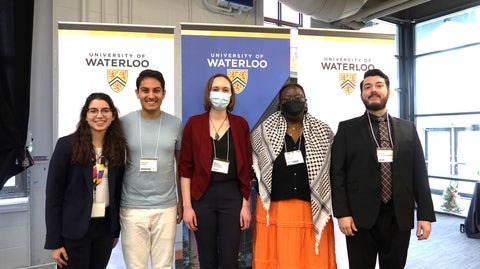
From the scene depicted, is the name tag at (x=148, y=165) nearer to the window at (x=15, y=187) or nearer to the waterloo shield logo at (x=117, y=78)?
the waterloo shield logo at (x=117, y=78)

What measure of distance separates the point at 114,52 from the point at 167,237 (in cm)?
139

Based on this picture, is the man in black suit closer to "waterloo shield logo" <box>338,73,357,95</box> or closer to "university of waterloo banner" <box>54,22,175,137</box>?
"waterloo shield logo" <box>338,73,357,95</box>

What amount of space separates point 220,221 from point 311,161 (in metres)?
0.61

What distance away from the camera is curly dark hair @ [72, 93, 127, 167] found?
1.73 metres

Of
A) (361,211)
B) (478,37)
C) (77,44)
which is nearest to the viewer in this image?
(361,211)

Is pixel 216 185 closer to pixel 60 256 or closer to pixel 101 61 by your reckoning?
pixel 60 256

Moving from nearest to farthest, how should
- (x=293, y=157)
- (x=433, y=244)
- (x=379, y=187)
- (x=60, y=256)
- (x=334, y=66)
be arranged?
(x=60, y=256)
(x=379, y=187)
(x=293, y=157)
(x=334, y=66)
(x=433, y=244)

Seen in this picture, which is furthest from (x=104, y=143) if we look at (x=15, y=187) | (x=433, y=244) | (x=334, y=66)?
(x=433, y=244)

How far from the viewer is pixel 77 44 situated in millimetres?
2525

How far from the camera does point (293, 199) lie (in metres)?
2.02

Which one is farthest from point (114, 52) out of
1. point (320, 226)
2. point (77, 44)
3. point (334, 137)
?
point (320, 226)

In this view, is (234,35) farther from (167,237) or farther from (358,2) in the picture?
(358,2)

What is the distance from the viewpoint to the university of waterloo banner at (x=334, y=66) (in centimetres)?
279

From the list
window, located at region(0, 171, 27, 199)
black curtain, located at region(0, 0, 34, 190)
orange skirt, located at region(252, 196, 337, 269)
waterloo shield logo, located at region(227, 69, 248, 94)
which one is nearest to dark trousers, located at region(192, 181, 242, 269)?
orange skirt, located at region(252, 196, 337, 269)
